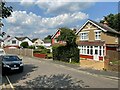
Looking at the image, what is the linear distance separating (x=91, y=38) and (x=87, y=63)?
9227 millimetres

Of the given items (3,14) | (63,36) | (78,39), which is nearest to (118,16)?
(78,39)

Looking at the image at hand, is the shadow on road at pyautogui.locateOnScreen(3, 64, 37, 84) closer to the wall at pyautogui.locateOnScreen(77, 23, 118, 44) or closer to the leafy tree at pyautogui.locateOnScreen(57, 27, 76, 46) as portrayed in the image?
the leafy tree at pyautogui.locateOnScreen(57, 27, 76, 46)

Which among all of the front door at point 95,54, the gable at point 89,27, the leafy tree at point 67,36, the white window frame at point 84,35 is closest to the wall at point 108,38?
the gable at point 89,27

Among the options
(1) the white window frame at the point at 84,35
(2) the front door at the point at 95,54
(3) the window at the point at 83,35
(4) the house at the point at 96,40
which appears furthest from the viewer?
(3) the window at the point at 83,35

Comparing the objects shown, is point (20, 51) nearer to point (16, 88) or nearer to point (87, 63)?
point (87, 63)

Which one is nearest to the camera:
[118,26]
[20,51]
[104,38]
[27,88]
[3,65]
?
[27,88]

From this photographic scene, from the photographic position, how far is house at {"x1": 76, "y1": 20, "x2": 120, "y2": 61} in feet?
112

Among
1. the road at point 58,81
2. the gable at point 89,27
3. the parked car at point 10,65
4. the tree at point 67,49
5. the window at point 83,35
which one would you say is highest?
the gable at point 89,27

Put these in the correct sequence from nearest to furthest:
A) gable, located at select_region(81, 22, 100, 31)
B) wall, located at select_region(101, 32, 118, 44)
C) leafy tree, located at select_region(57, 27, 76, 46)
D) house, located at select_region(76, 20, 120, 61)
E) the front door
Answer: house, located at select_region(76, 20, 120, 61) < wall, located at select_region(101, 32, 118, 44) < the front door < gable, located at select_region(81, 22, 100, 31) < leafy tree, located at select_region(57, 27, 76, 46)

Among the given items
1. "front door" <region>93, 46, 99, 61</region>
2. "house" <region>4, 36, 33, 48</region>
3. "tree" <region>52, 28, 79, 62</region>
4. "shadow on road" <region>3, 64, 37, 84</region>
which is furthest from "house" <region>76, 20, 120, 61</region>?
"house" <region>4, 36, 33, 48</region>

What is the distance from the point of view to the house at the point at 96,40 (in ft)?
112

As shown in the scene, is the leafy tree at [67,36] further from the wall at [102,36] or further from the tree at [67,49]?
the wall at [102,36]

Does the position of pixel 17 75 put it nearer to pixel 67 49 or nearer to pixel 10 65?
pixel 10 65

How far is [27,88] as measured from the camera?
1258 cm
